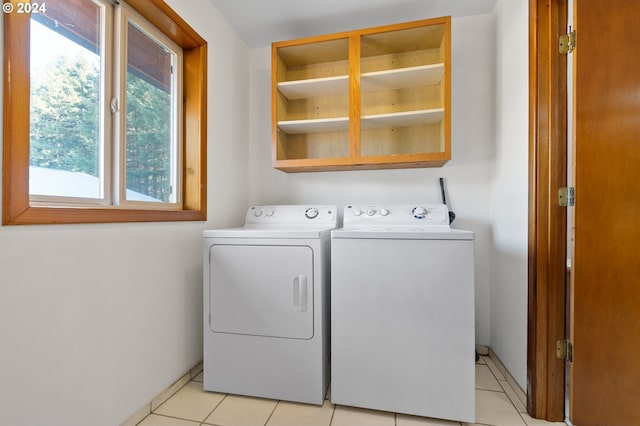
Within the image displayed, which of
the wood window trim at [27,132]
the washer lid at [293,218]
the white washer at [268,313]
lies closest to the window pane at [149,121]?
the wood window trim at [27,132]

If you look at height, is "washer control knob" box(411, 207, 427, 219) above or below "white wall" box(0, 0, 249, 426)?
above

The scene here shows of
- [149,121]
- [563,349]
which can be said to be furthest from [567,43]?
[149,121]

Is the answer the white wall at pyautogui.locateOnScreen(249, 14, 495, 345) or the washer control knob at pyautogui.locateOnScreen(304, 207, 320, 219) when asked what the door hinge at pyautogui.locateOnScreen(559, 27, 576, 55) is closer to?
the white wall at pyautogui.locateOnScreen(249, 14, 495, 345)

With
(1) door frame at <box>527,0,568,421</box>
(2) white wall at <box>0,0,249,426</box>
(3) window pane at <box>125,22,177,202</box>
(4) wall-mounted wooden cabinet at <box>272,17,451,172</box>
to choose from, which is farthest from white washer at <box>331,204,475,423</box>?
(3) window pane at <box>125,22,177,202</box>

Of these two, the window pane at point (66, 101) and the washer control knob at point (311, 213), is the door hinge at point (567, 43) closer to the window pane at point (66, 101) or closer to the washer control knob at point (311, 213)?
the washer control knob at point (311, 213)

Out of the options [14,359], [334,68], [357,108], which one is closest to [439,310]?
[357,108]

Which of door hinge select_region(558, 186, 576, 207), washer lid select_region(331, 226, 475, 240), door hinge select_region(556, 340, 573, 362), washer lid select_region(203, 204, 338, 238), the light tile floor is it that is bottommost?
the light tile floor

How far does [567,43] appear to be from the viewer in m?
1.28

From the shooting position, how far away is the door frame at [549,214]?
129cm

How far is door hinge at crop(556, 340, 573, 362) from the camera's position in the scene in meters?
1.27

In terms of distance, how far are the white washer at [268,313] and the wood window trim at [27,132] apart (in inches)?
16.3

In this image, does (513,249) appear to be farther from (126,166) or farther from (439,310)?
(126,166)

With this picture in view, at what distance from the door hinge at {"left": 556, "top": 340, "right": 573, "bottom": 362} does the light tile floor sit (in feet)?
1.03

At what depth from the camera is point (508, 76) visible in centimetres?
166
